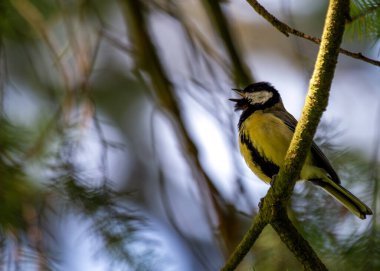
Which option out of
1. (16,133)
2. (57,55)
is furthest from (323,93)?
(57,55)

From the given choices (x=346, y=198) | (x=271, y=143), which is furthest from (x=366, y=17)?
(x=271, y=143)

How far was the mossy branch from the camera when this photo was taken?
5.30 feet

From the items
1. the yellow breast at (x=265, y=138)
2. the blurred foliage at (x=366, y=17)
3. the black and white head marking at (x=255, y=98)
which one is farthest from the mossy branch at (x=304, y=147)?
the black and white head marking at (x=255, y=98)

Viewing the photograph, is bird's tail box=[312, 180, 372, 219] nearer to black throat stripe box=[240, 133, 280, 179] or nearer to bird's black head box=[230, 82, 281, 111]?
black throat stripe box=[240, 133, 280, 179]

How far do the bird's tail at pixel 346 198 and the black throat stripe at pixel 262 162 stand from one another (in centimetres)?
19

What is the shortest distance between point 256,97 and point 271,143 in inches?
15.7

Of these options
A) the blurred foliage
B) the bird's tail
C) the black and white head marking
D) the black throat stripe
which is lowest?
the bird's tail

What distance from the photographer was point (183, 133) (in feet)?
10.4

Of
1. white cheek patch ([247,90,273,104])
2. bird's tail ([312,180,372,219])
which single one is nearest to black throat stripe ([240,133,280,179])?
bird's tail ([312,180,372,219])

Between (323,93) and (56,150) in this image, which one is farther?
(56,150)

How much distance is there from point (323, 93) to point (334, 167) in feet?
3.40

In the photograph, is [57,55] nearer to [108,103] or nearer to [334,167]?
[334,167]

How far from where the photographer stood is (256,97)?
314 cm

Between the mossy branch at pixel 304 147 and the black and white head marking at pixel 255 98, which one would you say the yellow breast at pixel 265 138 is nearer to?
the black and white head marking at pixel 255 98
